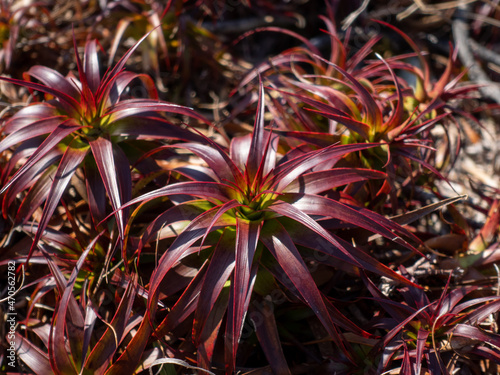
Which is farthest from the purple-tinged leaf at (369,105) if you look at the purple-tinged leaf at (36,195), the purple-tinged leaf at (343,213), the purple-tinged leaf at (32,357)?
the purple-tinged leaf at (32,357)

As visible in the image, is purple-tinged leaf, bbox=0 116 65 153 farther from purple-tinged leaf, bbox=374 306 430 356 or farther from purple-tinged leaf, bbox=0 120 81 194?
purple-tinged leaf, bbox=374 306 430 356

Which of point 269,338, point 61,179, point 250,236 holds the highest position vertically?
point 61,179

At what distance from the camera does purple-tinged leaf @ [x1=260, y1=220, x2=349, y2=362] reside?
0.84m

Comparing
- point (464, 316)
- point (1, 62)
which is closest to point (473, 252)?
point (464, 316)

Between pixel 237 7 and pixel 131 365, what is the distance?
1778 mm

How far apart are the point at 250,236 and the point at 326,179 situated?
22 cm

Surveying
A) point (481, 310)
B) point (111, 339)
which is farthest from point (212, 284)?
point (481, 310)

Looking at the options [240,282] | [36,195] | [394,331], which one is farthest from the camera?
[36,195]

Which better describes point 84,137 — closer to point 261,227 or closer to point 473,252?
point 261,227

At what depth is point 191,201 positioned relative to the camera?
958 millimetres

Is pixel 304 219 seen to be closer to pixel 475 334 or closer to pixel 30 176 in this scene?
pixel 475 334

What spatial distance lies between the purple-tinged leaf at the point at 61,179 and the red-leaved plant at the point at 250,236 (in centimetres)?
21

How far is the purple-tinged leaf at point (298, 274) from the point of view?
32.9 inches

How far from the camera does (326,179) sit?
957 mm
